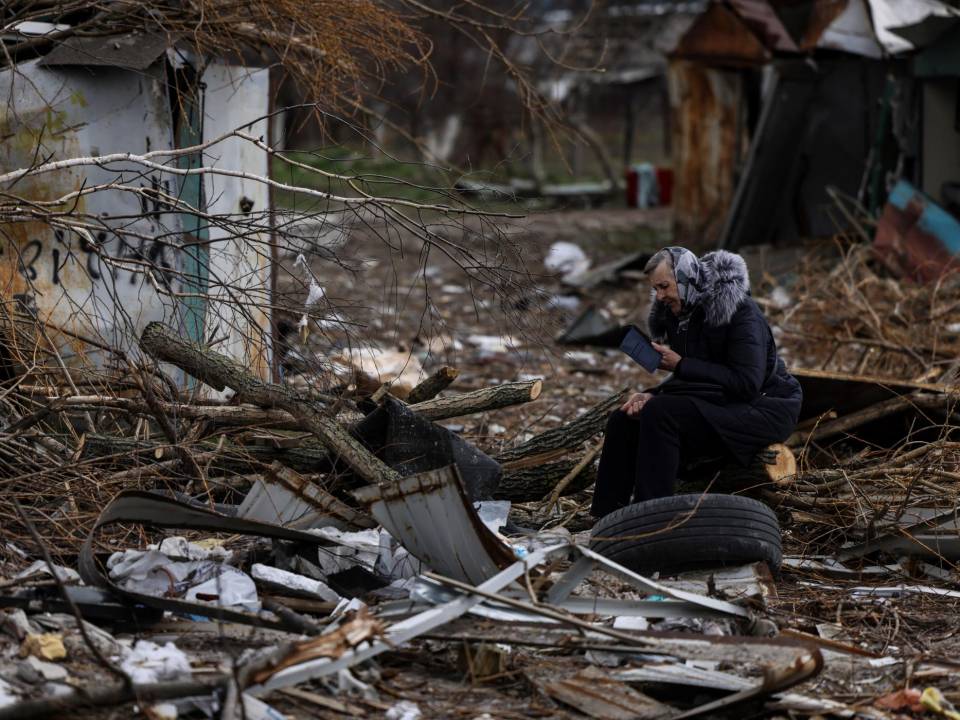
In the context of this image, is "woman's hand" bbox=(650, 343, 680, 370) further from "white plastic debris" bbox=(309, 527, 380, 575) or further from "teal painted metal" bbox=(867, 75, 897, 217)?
"teal painted metal" bbox=(867, 75, 897, 217)

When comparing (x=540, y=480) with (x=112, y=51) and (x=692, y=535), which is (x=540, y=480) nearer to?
(x=692, y=535)

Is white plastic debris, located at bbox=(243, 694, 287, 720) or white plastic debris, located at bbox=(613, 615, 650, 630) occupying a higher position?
white plastic debris, located at bbox=(243, 694, 287, 720)

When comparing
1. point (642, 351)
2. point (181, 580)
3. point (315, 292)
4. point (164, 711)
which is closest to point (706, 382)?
Answer: point (642, 351)

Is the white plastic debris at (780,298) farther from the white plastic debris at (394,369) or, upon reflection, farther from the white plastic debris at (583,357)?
the white plastic debris at (394,369)

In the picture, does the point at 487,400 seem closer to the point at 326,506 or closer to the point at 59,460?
the point at 326,506

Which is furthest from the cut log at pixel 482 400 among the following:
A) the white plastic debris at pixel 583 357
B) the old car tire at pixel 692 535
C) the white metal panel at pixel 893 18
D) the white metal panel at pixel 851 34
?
the white metal panel at pixel 851 34

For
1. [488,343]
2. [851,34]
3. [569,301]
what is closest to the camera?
[488,343]

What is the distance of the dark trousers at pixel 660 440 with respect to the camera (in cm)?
492

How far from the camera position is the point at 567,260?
616 inches

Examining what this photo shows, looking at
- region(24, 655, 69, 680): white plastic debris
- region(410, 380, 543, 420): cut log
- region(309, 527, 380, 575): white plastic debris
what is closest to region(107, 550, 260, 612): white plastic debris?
region(309, 527, 380, 575): white plastic debris

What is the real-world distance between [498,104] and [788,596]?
21.6 m

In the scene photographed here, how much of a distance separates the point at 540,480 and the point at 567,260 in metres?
10.3

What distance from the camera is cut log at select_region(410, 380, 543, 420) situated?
563 cm

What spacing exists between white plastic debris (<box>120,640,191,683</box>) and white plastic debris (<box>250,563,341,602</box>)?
0.54 m
